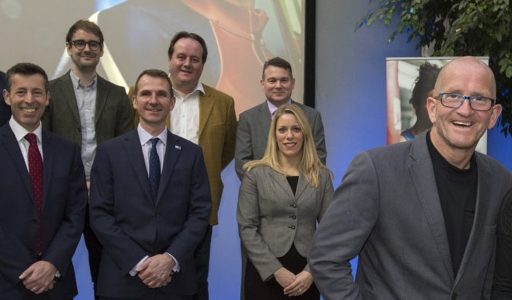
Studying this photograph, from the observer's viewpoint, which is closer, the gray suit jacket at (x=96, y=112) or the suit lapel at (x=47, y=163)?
the suit lapel at (x=47, y=163)

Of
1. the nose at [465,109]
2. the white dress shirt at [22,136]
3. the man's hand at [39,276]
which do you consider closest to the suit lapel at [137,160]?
Result: the white dress shirt at [22,136]

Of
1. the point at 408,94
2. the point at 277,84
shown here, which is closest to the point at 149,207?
the point at 277,84

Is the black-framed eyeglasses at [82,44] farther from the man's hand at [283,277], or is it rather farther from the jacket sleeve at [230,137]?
the man's hand at [283,277]

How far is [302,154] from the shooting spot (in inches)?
122

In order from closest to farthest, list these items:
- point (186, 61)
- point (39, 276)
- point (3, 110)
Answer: point (39, 276), point (3, 110), point (186, 61)

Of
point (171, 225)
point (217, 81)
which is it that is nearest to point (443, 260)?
point (171, 225)

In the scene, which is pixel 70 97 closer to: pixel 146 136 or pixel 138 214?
pixel 146 136

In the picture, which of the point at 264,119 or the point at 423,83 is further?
the point at 423,83

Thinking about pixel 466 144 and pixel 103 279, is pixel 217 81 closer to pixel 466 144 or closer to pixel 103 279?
pixel 103 279

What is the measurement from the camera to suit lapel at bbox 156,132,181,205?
260 centimetres

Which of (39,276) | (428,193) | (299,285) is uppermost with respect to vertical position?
(428,193)

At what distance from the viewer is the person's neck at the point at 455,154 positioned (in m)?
1.56

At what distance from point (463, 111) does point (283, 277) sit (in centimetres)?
156

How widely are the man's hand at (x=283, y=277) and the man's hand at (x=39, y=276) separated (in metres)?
1.03
